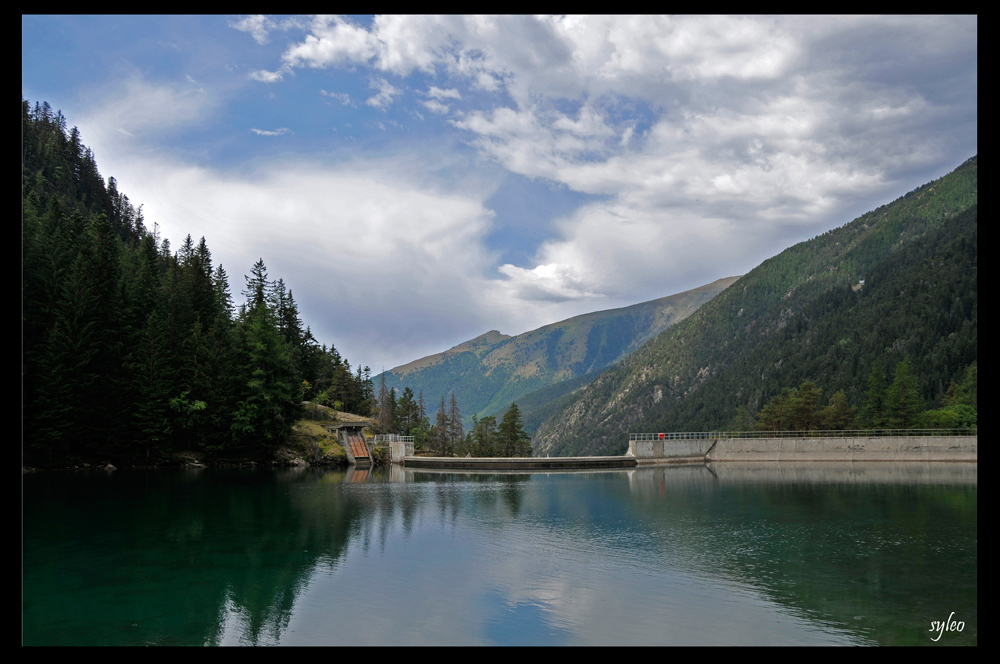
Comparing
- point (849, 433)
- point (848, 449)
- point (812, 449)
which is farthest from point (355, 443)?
point (849, 433)

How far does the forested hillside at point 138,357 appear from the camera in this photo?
59.9 m

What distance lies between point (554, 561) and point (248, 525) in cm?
1799

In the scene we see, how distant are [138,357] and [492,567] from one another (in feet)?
194

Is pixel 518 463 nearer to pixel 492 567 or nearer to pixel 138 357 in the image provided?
pixel 138 357

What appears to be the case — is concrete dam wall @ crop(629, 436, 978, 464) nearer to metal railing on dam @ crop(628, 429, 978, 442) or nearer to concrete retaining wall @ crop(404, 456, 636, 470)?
metal railing on dam @ crop(628, 429, 978, 442)

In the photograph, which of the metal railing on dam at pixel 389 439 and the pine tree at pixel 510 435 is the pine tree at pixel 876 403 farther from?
the metal railing on dam at pixel 389 439

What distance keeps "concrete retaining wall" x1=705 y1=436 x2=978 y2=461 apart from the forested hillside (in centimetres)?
5757

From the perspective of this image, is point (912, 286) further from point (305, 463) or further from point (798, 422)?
point (305, 463)

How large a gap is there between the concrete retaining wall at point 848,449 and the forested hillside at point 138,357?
189 feet

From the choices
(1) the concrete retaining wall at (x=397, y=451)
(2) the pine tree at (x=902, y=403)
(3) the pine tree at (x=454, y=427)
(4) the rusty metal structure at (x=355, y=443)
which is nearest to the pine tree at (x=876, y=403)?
(2) the pine tree at (x=902, y=403)
